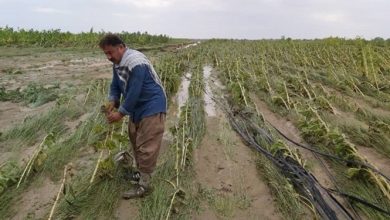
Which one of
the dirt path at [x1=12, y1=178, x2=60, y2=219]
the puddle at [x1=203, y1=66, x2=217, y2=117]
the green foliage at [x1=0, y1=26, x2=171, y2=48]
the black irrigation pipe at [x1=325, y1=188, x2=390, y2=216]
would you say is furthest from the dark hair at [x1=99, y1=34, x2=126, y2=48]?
the green foliage at [x1=0, y1=26, x2=171, y2=48]

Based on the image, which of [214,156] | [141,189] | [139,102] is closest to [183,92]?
[214,156]

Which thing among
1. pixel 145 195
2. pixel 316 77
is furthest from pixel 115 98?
pixel 316 77

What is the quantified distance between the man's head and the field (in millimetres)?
982

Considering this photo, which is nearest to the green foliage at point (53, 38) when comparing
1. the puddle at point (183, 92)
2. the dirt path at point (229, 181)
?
the puddle at point (183, 92)

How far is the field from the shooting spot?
429cm

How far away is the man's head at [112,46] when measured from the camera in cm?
426

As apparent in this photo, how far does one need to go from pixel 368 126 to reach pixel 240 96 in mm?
2622

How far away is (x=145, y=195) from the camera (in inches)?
179

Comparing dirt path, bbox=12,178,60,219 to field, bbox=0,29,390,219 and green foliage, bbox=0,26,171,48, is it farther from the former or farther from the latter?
green foliage, bbox=0,26,171,48

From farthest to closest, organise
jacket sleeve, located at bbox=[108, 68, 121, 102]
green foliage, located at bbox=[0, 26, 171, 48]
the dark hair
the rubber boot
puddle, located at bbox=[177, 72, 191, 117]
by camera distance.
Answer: green foliage, located at bbox=[0, 26, 171, 48], puddle, located at bbox=[177, 72, 191, 117], jacket sleeve, located at bbox=[108, 68, 121, 102], the rubber boot, the dark hair

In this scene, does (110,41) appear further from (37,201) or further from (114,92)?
(37,201)

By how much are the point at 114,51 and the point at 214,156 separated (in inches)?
83.5

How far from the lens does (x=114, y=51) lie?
14.1 feet

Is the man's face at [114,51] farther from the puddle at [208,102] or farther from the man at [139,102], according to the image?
the puddle at [208,102]
